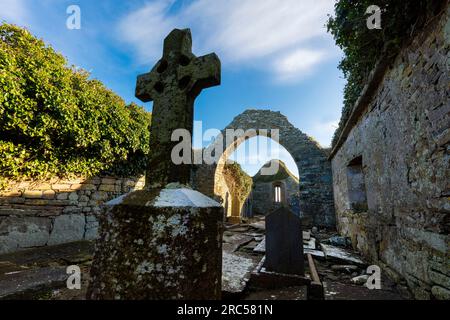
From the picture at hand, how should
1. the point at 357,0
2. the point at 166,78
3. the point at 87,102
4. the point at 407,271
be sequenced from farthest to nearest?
the point at 87,102 → the point at 357,0 → the point at 407,271 → the point at 166,78

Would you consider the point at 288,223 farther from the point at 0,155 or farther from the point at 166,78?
the point at 0,155

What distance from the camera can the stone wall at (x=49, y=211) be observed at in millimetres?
4078

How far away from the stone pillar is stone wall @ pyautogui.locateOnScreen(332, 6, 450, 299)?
2.26 m

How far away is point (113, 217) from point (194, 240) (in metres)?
0.45

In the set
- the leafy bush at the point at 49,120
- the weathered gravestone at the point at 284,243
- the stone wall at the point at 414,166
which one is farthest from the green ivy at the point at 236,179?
the weathered gravestone at the point at 284,243

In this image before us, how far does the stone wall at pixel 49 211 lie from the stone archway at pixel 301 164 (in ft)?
20.3

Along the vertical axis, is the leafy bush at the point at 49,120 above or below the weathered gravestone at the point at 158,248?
above

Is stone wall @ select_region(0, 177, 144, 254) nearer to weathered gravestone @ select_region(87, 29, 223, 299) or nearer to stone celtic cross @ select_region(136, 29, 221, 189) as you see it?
stone celtic cross @ select_region(136, 29, 221, 189)

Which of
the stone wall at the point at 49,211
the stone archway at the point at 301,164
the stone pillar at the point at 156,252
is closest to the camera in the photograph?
the stone pillar at the point at 156,252

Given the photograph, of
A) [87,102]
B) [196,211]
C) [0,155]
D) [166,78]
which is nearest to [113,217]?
[196,211]

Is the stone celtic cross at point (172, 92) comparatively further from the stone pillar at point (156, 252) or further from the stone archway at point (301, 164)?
the stone archway at point (301, 164)

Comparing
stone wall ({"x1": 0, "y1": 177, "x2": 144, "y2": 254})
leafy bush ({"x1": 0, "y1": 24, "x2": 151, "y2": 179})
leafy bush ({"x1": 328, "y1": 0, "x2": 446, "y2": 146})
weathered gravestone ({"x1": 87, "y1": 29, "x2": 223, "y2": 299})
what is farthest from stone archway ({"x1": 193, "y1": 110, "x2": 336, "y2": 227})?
weathered gravestone ({"x1": 87, "y1": 29, "x2": 223, "y2": 299})

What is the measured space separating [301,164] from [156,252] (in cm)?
959
